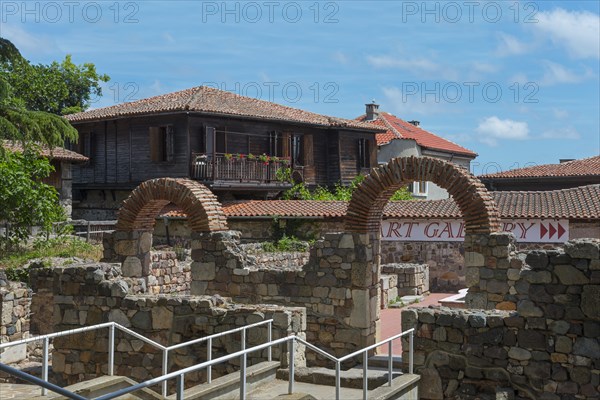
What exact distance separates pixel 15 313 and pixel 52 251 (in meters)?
7.52

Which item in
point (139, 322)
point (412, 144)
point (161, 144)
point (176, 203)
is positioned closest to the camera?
point (139, 322)

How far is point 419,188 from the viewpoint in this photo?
145 ft

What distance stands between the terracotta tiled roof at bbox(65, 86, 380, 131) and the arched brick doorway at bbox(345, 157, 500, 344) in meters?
18.5

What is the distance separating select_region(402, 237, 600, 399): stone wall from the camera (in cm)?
915

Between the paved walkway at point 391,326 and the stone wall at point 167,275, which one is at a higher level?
the stone wall at point 167,275

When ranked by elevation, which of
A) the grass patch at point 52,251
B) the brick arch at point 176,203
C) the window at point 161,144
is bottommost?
the grass patch at point 52,251

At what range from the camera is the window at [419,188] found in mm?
43594

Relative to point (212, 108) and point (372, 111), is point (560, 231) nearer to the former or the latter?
point (212, 108)

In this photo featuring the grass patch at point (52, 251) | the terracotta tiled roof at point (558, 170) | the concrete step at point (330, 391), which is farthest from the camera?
the terracotta tiled roof at point (558, 170)

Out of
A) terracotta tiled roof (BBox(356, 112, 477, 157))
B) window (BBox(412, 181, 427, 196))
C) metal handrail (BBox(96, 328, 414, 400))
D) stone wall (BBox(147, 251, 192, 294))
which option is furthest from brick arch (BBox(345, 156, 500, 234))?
window (BBox(412, 181, 427, 196))

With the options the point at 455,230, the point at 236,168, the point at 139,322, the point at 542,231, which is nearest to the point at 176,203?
the point at 139,322

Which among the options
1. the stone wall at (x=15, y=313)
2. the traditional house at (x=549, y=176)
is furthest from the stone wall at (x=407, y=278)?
the traditional house at (x=549, y=176)

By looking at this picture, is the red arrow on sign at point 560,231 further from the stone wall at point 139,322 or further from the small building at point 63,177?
the small building at point 63,177

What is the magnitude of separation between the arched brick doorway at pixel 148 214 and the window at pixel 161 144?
17750 mm
